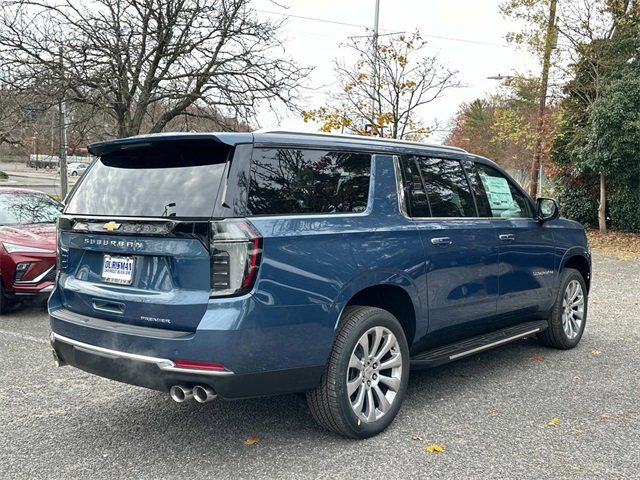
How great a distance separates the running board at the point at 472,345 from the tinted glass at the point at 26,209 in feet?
20.0

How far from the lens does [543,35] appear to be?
58.6ft

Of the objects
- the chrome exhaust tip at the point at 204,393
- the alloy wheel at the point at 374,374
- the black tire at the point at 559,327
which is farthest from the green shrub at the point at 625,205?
the chrome exhaust tip at the point at 204,393

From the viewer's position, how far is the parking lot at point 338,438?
11.0 ft

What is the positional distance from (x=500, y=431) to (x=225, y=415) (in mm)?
1843

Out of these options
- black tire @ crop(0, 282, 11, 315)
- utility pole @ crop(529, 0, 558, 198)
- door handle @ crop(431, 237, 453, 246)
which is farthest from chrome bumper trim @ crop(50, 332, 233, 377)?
utility pole @ crop(529, 0, 558, 198)

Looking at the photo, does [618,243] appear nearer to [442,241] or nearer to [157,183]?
[442,241]

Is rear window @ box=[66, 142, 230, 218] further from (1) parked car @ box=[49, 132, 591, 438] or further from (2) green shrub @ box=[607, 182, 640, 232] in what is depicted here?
(2) green shrub @ box=[607, 182, 640, 232]

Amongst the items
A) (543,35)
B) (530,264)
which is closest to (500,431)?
(530,264)

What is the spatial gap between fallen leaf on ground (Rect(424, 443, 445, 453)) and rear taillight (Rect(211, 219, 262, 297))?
1.49 m

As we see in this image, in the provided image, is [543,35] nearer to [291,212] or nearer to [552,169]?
[552,169]

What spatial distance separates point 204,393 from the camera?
3172 millimetres

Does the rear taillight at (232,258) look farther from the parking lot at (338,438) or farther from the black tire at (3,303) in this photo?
the black tire at (3,303)

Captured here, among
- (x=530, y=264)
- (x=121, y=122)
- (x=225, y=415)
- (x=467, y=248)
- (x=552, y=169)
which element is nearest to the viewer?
(x=225, y=415)

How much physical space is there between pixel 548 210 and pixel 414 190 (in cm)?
191
